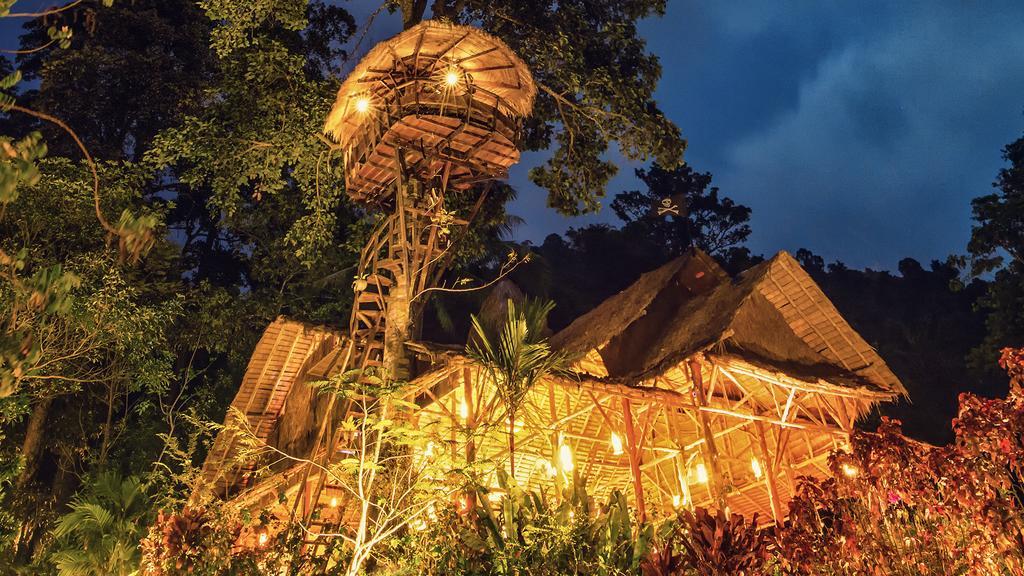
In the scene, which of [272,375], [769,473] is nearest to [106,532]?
[272,375]

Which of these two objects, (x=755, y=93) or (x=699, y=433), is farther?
(x=755, y=93)

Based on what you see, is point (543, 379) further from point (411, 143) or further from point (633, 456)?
point (411, 143)

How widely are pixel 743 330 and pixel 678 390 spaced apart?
1.21 m

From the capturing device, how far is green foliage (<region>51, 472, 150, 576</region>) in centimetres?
781

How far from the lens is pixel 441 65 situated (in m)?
6.62

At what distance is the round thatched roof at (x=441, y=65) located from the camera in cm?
632

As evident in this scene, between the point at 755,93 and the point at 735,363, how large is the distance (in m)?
184

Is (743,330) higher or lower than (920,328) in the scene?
lower

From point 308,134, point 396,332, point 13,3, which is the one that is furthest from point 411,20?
point 13,3

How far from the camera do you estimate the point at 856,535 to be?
11.6 ft

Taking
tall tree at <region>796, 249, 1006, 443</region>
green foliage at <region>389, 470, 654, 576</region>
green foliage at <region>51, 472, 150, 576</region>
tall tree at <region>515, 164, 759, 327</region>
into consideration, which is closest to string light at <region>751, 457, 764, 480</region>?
green foliage at <region>389, 470, 654, 576</region>

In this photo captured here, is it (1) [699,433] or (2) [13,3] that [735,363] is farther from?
(2) [13,3]

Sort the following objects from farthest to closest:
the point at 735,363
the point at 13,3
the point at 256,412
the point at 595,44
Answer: the point at 256,412
the point at 595,44
the point at 735,363
the point at 13,3

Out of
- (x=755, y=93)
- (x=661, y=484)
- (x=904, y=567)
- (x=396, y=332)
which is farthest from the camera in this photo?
(x=755, y=93)
